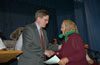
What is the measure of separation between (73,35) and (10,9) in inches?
149

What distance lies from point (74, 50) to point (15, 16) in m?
3.84

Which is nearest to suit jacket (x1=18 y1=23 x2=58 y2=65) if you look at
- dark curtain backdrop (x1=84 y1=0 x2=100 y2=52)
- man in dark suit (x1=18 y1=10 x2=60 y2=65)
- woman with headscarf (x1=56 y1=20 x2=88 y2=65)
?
man in dark suit (x1=18 y1=10 x2=60 y2=65)

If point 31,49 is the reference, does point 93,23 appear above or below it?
above

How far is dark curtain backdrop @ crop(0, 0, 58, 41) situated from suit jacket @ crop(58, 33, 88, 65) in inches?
133

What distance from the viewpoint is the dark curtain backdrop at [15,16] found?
184 inches

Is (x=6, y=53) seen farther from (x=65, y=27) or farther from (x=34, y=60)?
(x=65, y=27)

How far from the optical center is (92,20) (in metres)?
4.48

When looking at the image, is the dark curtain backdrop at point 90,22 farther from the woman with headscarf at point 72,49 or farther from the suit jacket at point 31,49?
the suit jacket at point 31,49

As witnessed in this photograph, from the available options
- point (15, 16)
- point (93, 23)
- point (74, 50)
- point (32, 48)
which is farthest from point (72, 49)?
point (15, 16)

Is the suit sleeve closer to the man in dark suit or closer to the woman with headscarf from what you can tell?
the woman with headscarf

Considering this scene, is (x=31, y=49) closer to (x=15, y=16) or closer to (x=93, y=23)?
(x=93, y=23)

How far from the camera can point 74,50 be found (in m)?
1.65

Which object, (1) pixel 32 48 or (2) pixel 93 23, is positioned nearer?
(1) pixel 32 48

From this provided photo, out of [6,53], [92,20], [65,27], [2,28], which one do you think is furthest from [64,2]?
[6,53]
